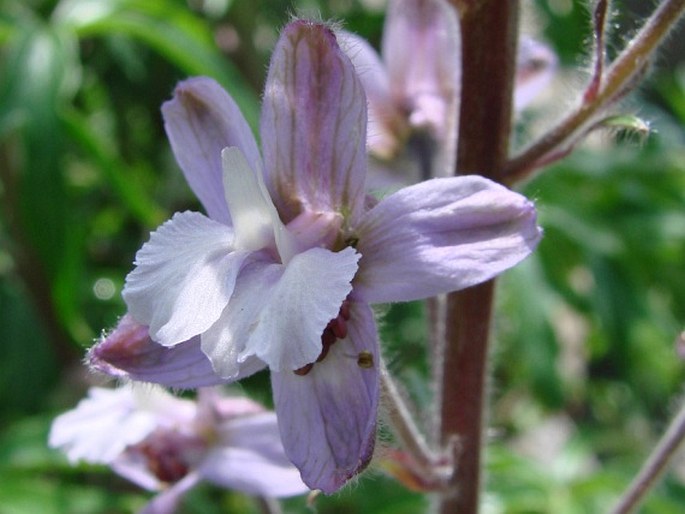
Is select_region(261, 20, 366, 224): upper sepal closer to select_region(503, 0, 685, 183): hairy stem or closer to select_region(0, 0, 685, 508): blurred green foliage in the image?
select_region(503, 0, 685, 183): hairy stem

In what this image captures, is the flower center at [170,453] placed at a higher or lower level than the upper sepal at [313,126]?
lower

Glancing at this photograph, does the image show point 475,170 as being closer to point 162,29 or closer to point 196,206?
point 162,29

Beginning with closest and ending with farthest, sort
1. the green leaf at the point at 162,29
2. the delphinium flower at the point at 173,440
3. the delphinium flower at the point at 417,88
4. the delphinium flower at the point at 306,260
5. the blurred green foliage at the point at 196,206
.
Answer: the delphinium flower at the point at 306,260 → the delphinium flower at the point at 173,440 → the delphinium flower at the point at 417,88 → the blurred green foliage at the point at 196,206 → the green leaf at the point at 162,29

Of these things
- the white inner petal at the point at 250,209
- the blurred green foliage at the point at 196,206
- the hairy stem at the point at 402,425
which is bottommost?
the blurred green foliage at the point at 196,206

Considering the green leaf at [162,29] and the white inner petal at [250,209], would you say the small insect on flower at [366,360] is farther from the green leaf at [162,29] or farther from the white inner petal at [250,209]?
the green leaf at [162,29]

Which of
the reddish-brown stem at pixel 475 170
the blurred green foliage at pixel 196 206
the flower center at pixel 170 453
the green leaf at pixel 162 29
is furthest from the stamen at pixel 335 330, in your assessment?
the green leaf at pixel 162 29

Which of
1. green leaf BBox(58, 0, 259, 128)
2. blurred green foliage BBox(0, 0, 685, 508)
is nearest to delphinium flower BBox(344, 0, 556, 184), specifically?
blurred green foliage BBox(0, 0, 685, 508)
